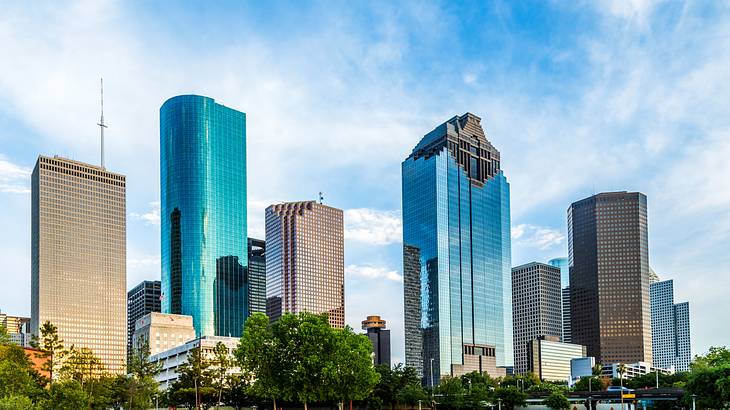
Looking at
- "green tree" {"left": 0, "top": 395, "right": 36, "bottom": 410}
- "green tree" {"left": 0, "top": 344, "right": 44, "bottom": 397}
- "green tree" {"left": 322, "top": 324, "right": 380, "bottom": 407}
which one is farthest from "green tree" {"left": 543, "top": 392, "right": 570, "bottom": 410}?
"green tree" {"left": 0, "top": 395, "right": 36, "bottom": 410}

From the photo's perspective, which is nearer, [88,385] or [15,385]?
[15,385]

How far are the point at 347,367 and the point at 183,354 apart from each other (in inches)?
4143

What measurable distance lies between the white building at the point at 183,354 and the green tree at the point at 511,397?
69.9 metres

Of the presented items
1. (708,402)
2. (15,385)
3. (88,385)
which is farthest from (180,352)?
(708,402)

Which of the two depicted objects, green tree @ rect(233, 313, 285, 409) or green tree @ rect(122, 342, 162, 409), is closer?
green tree @ rect(233, 313, 285, 409)

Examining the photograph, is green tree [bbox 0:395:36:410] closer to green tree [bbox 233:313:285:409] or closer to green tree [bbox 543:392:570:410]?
green tree [bbox 233:313:285:409]

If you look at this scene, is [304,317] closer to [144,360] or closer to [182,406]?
Result: [144,360]

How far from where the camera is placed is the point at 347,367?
7625 cm

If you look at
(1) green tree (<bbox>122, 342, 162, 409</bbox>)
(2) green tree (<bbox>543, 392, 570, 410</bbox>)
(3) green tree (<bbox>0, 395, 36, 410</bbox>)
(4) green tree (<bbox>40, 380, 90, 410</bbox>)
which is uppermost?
(3) green tree (<bbox>0, 395, 36, 410</bbox>)

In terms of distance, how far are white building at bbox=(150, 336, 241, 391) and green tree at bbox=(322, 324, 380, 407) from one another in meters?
82.8

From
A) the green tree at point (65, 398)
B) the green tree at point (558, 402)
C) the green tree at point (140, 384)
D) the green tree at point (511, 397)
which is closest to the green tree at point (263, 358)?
the green tree at point (140, 384)

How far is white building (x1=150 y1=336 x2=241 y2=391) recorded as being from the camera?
16088 cm

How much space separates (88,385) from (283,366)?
2035cm

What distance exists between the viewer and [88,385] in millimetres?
74312
